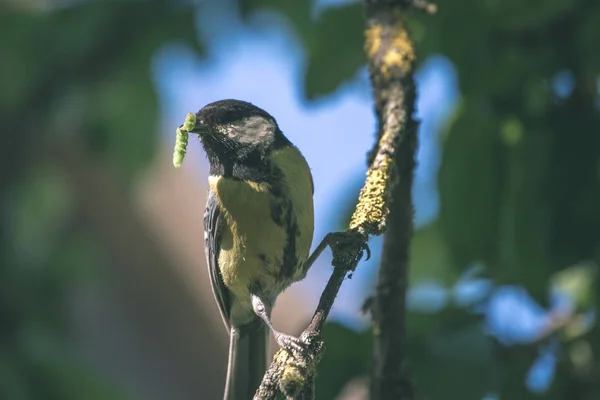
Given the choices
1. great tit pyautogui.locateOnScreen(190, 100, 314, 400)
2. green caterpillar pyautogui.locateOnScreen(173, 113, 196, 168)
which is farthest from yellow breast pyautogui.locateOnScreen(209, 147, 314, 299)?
green caterpillar pyautogui.locateOnScreen(173, 113, 196, 168)

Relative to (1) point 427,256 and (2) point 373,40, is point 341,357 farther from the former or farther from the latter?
(2) point 373,40

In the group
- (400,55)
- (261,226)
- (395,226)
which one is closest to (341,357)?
(261,226)

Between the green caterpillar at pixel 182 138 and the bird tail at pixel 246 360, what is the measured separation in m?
0.81

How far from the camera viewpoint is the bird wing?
2697 millimetres

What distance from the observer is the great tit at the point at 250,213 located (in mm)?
2555

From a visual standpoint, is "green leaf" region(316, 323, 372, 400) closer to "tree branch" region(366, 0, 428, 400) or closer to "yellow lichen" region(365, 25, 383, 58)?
"tree branch" region(366, 0, 428, 400)

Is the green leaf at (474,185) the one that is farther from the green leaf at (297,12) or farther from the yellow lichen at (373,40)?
the green leaf at (297,12)

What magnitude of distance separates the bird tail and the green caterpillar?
81 centimetres

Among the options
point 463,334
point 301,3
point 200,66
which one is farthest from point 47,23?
point 463,334

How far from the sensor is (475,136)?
8.11 ft

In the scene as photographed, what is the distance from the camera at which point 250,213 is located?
8.46 ft

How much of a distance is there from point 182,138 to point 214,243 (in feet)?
1.62

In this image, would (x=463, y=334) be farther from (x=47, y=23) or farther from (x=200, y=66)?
(x=47, y=23)

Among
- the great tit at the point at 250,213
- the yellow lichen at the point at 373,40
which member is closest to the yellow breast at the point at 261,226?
the great tit at the point at 250,213
